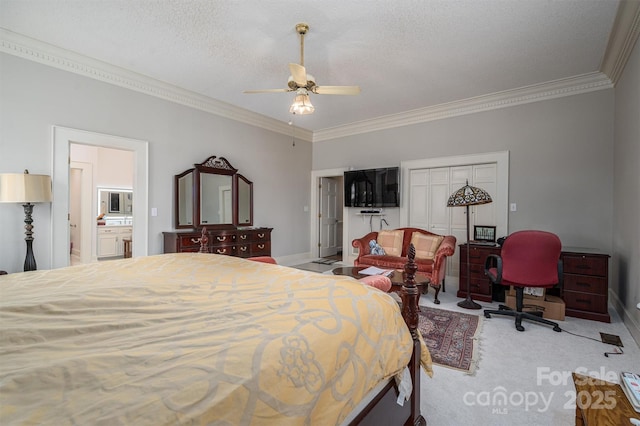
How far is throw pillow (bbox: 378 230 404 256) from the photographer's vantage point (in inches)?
190

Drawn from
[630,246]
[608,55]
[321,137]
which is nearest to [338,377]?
[630,246]

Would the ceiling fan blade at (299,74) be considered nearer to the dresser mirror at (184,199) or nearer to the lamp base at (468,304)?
the dresser mirror at (184,199)

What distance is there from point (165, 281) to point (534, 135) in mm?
5034

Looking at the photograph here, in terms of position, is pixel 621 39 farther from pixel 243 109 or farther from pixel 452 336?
pixel 243 109

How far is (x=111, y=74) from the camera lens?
372 cm

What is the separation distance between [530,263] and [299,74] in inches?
115

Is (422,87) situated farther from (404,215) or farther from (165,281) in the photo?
(165,281)

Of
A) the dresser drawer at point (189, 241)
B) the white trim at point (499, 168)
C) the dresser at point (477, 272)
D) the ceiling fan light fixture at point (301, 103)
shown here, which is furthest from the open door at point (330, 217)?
the ceiling fan light fixture at point (301, 103)

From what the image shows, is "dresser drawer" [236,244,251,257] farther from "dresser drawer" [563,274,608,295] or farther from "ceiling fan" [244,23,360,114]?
"dresser drawer" [563,274,608,295]

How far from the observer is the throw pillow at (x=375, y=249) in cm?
478

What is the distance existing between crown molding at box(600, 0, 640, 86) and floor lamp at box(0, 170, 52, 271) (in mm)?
5623

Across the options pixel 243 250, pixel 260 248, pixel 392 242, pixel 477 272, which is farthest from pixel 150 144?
pixel 477 272

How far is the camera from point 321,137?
22.0 feet

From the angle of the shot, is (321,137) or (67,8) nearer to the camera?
(67,8)
